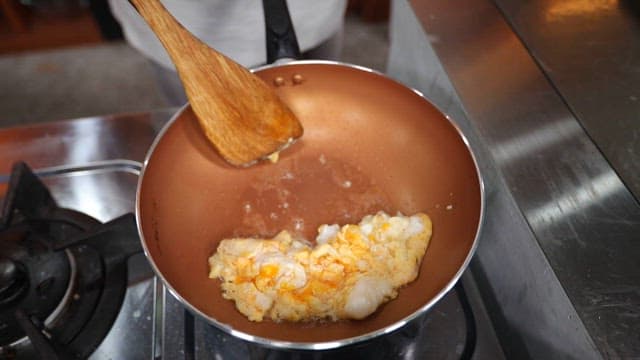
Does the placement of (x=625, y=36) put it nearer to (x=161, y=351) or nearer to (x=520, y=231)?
(x=520, y=231)

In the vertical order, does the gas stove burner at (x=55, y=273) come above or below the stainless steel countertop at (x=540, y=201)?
below

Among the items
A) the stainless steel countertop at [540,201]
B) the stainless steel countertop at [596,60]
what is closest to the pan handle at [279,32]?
the stainless steel countertop at [540,201]

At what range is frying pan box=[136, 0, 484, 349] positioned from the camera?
60 cm

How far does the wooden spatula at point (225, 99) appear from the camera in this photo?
2.12 ft

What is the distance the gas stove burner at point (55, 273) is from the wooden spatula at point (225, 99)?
0.16 meters

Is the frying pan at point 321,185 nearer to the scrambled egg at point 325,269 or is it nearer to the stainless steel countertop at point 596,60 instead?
the scrambled egg at point 325,269

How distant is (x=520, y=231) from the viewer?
575 millimetres

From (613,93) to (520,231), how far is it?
0.21 metres

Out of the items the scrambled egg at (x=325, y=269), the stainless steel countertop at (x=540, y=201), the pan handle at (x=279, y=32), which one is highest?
the pan handle at (x=279, y=32)

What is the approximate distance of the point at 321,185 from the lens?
0.72 metres

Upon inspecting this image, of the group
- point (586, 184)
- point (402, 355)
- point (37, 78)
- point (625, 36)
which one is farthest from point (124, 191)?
point (37, 78)

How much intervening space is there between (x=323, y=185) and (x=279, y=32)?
213mm

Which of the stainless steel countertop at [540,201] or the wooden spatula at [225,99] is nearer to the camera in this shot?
the stainless steel countertop at [540,201]

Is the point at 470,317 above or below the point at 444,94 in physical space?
below
